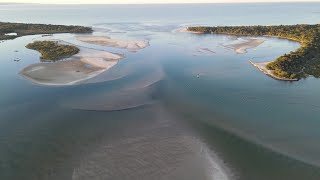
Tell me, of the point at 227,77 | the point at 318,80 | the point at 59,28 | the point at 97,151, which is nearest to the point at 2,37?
the point at 59,28

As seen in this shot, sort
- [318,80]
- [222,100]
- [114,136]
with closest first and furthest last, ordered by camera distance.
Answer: [114,136] < [222,100] < [318,80]


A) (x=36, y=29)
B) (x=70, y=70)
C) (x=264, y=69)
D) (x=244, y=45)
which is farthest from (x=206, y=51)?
(x=36, y=29)

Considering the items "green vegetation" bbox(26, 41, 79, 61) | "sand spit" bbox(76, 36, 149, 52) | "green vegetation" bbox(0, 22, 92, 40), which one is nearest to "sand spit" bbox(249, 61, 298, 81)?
"sand spit" bbox(76, 36, 149, 52)

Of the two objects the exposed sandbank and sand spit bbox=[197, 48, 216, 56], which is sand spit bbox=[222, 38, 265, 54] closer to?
sand spit bbox=[197, 48, 216, 56]

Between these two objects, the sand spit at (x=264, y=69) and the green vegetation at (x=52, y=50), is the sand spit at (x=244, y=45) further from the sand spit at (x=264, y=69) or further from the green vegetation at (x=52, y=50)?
the green vegetation at (x=52, y=50)

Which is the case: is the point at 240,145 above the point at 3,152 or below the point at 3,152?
above

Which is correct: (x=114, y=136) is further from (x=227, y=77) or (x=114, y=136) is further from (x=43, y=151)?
(x=227, y=77)
